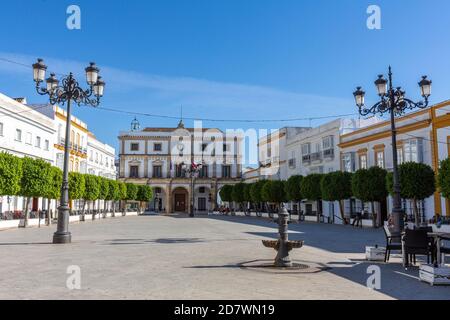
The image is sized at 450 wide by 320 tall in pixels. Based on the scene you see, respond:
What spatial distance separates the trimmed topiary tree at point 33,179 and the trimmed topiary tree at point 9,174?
4.08 feet

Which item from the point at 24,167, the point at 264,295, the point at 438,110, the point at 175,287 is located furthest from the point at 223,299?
the point at 438,110

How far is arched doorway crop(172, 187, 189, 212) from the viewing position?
69312 millimetres

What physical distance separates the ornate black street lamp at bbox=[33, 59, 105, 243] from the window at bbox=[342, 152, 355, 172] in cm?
2552

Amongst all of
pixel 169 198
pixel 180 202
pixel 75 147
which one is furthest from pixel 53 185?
pixel 180 202

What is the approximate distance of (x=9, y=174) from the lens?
22062mm

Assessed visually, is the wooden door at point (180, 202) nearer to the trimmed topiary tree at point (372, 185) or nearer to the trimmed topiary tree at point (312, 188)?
the trimmed topiary tree at point (312, 188)

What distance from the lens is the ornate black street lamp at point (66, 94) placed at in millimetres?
14398

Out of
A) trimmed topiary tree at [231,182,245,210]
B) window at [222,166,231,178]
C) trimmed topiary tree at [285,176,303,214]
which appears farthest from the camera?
window at [222,166,231,178]

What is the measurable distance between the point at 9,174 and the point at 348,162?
86.2ft

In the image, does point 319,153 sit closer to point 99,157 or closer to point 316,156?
point 316,156

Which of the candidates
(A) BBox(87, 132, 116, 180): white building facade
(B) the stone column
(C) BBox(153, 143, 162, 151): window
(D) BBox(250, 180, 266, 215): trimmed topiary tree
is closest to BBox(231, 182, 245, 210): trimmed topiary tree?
(D) BBox(250, 180, 266, 215): trimmed topiary tree

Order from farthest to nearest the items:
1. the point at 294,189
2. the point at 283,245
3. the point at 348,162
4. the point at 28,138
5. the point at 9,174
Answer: the point at 294,189 < the point at 348,162 < the point at 28,138 < the point at 9,174 < the point at 283,245

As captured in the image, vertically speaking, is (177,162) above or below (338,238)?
above

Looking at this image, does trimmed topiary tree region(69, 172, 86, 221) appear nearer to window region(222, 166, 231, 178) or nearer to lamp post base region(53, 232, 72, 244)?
lamp post base region(53, 232, 72, 244)
